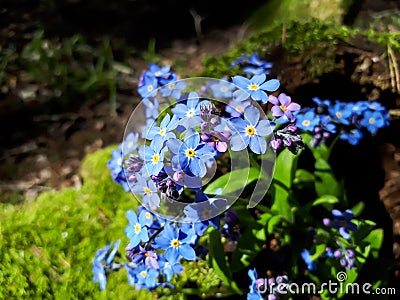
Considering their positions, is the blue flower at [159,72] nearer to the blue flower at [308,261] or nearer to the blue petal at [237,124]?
the blue petal at [237,124]

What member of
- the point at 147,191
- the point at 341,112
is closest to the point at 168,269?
the point at 147,191

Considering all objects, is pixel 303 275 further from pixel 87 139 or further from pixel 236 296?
pixel 87 139

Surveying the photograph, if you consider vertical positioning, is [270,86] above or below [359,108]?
above

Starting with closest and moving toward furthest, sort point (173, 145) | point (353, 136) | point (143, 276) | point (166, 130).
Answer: point (173, 145)
point (166, 130)
point (143, 276)
point (353, 136)

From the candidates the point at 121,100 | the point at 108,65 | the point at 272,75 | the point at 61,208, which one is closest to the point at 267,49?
the point at 272,75

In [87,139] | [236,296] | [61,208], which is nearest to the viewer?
[236,296]

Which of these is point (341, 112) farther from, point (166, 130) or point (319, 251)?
point (166, 130)

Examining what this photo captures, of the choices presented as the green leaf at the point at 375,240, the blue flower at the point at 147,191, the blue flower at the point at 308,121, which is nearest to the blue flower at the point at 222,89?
the blue flower at the point at 308,121

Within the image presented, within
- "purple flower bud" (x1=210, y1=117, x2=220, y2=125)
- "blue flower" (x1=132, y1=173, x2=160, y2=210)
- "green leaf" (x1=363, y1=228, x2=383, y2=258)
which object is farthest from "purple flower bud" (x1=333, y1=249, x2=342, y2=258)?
"purple flower bud" (x1=210, y1=117, x2=220, y2=125)
